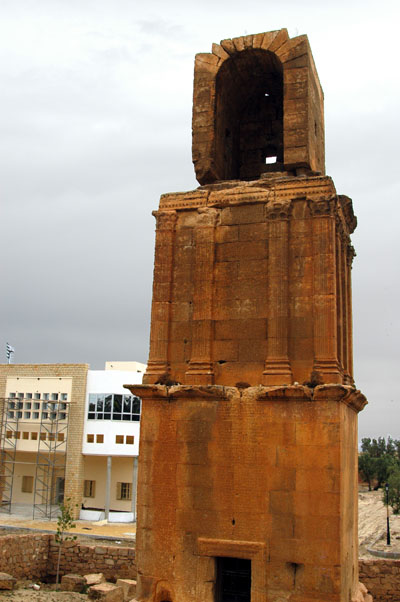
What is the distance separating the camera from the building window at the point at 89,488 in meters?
43.6

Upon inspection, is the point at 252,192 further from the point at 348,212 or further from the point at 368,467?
the point at 368,467

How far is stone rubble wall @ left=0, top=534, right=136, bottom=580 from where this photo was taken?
918 inches

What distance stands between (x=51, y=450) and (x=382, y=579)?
27391mm

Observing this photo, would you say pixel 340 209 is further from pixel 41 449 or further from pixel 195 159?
pixel 41 449

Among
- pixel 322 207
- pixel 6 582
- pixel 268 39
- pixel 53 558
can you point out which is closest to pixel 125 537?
pixel 53 558

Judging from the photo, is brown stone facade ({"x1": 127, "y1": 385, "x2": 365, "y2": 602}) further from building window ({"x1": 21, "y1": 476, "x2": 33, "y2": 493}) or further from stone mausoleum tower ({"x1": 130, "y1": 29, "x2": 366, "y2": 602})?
building window ({"x1": 21, "y1": 476, "x2": 33, "y2": 493})

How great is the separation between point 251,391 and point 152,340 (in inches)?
92.7

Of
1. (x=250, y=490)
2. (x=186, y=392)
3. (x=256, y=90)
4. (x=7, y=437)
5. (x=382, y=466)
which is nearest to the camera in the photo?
(x=250, y=490)

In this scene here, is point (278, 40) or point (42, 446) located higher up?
point (278, 40)

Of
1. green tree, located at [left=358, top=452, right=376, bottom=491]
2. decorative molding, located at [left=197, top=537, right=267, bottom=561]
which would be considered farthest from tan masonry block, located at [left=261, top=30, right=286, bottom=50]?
green tree, located at [left=358, top=452, right=376, bottom=491]

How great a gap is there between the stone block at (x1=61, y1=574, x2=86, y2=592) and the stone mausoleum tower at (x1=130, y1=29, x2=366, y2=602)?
1273cm

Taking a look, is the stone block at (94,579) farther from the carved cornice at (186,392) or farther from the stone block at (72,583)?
the carved cornice at (186,392)

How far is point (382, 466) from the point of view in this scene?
266 feet

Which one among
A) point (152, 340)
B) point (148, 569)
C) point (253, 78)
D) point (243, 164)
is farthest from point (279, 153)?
point (148, 569)
